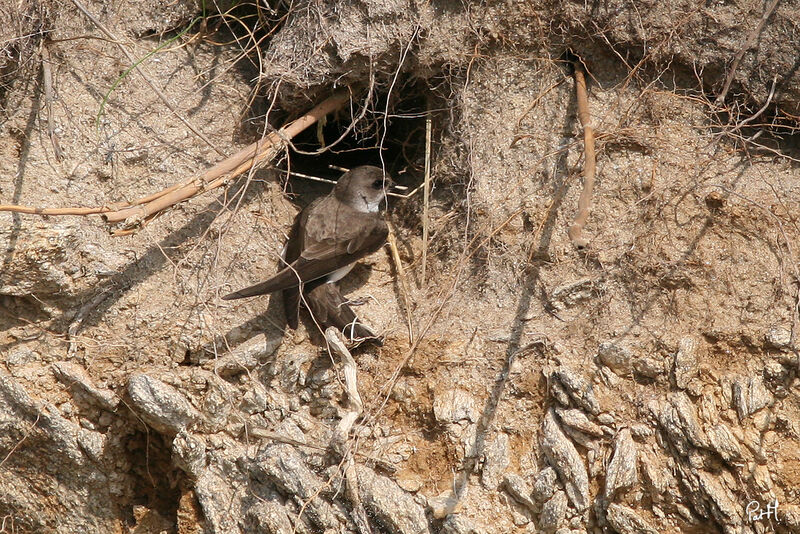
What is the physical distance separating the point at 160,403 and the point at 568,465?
1563 mm

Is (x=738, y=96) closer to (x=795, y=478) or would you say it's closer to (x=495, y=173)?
(x=495, y=173)

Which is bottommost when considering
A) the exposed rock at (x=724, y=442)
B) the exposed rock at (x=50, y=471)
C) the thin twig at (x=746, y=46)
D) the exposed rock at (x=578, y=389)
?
the exposed rock at (x=50, y=471)

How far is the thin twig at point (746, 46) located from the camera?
312 centimetres

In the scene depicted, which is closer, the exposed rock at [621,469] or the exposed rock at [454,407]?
the exposed rock at [621,469]

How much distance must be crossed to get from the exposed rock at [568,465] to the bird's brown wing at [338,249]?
3.93 ft

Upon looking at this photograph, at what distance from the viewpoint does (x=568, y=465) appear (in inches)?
112

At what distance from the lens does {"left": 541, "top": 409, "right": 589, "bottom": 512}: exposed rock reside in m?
2.84

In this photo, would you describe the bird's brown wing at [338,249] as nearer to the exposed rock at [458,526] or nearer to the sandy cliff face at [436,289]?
the sandy cliff face at [436,289]

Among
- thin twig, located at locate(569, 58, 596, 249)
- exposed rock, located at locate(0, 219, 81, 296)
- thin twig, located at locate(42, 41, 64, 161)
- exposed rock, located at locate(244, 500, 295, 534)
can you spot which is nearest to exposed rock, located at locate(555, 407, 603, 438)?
thin twig, located at locate(569, 58, 596, 249)

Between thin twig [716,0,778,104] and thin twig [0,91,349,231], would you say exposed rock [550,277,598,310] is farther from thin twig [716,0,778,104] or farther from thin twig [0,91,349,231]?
thin twig [0,91,349,231]

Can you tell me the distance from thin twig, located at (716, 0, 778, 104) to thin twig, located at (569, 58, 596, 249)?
0.52m

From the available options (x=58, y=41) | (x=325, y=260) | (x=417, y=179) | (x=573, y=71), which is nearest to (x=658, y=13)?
(x=573, y=71)

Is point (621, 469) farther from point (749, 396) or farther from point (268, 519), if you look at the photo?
point (268, 519)

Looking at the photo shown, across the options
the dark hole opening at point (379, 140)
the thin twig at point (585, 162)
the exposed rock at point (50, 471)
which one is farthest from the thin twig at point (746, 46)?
the exposed rock at point (50, 471)
